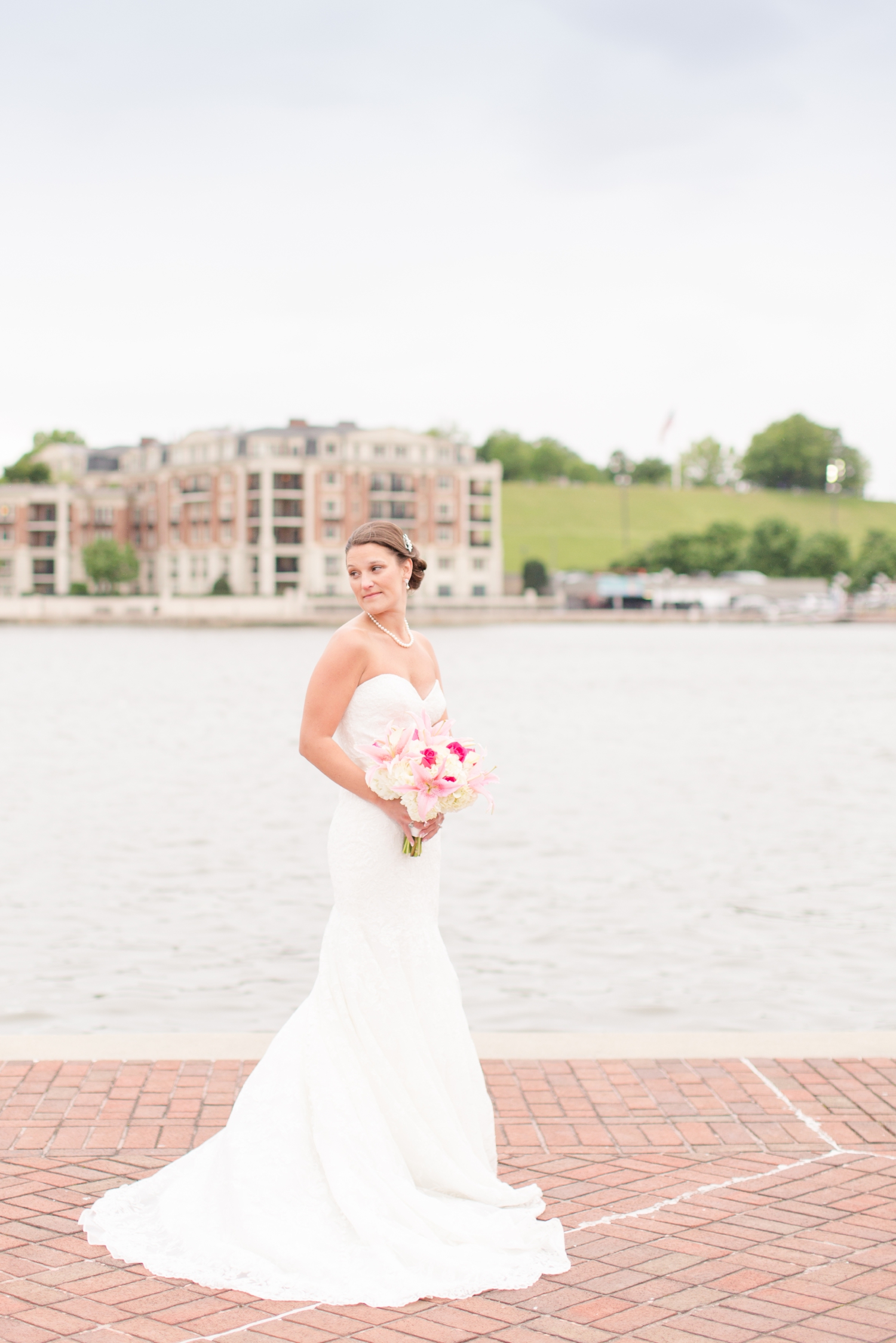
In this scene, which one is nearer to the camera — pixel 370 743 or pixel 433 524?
pixel 370 743


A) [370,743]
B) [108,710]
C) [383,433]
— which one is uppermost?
[383,433]

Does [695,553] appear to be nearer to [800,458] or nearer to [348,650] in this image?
[800,458]

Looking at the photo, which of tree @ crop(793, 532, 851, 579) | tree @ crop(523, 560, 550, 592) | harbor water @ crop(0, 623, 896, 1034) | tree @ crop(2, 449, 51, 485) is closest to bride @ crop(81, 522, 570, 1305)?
harbor water @ crop(0, 623, 896, 1034)

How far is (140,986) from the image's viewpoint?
34.6ft

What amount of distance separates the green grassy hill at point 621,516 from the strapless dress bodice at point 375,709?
145 m

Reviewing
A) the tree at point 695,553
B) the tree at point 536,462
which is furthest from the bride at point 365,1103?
the tree at point 536,462

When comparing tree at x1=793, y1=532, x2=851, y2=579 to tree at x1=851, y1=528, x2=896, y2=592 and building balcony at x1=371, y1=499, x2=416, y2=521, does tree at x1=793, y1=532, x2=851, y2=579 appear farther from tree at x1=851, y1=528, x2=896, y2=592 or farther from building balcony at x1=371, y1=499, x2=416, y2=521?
building balcony at x1=371, y1=499, x2=416, y2=521

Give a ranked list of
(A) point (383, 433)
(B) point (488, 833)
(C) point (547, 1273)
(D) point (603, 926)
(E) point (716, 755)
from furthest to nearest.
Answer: (A) point (383, 433) < (E) point (716, 755) < (B) point (488, 833) < (D) point (603, 926) < (C) point (547, 1273)

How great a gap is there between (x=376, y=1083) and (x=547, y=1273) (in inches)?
30.6

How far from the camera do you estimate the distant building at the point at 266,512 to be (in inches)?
4771

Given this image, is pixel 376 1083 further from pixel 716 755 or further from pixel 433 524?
pixel 433 524

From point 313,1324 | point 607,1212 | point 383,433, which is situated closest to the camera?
point 313,1324

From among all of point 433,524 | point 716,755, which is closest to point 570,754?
point 716,755

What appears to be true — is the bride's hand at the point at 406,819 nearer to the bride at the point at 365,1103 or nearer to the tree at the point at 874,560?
the bride at the point at 365,1103
